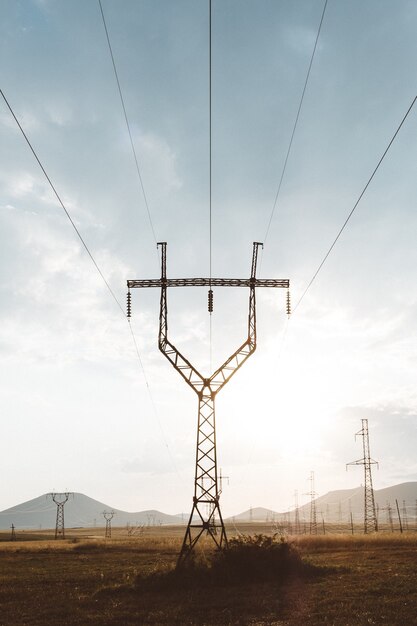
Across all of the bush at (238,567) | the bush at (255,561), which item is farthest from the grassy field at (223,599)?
the bush at (255,561)

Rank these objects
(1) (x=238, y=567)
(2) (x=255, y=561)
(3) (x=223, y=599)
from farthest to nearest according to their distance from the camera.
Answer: (2) (x=255, y=561) → (1) (x=238, y=567) → (3) (x=223, y=599)

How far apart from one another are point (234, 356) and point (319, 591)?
13994mm

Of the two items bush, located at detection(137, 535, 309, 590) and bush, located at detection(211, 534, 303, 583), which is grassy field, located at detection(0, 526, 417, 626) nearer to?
bush, located at detection(137, 535, 309, 590)

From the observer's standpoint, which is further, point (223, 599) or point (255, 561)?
point (255, 561)

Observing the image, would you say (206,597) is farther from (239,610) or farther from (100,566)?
(100,566)

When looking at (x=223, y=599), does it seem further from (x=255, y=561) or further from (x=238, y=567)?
(x=255, y=561)

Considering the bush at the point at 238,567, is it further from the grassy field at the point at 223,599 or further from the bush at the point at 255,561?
the grassy field at the point at 223,599

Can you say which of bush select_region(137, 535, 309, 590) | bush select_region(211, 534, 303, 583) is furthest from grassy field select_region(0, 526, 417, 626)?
bush select_region(211, 534, 303, 583)

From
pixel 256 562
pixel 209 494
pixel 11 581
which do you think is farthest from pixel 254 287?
pixel 11 581

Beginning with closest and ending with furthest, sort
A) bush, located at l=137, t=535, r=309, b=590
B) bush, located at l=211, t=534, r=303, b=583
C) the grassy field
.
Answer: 1. the grassy field
2. bush, located at l=137, t=535, r=309, b=590
3. bush, located at l=211, t=534, r=303, b=583

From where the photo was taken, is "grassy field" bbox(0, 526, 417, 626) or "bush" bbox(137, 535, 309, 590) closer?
"grassy field" bbox(0, 526, 417, 626)

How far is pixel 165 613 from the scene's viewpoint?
60.8 ft

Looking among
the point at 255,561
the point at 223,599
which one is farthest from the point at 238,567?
the point at 223,599

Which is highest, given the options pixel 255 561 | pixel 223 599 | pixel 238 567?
pixel 255 561
